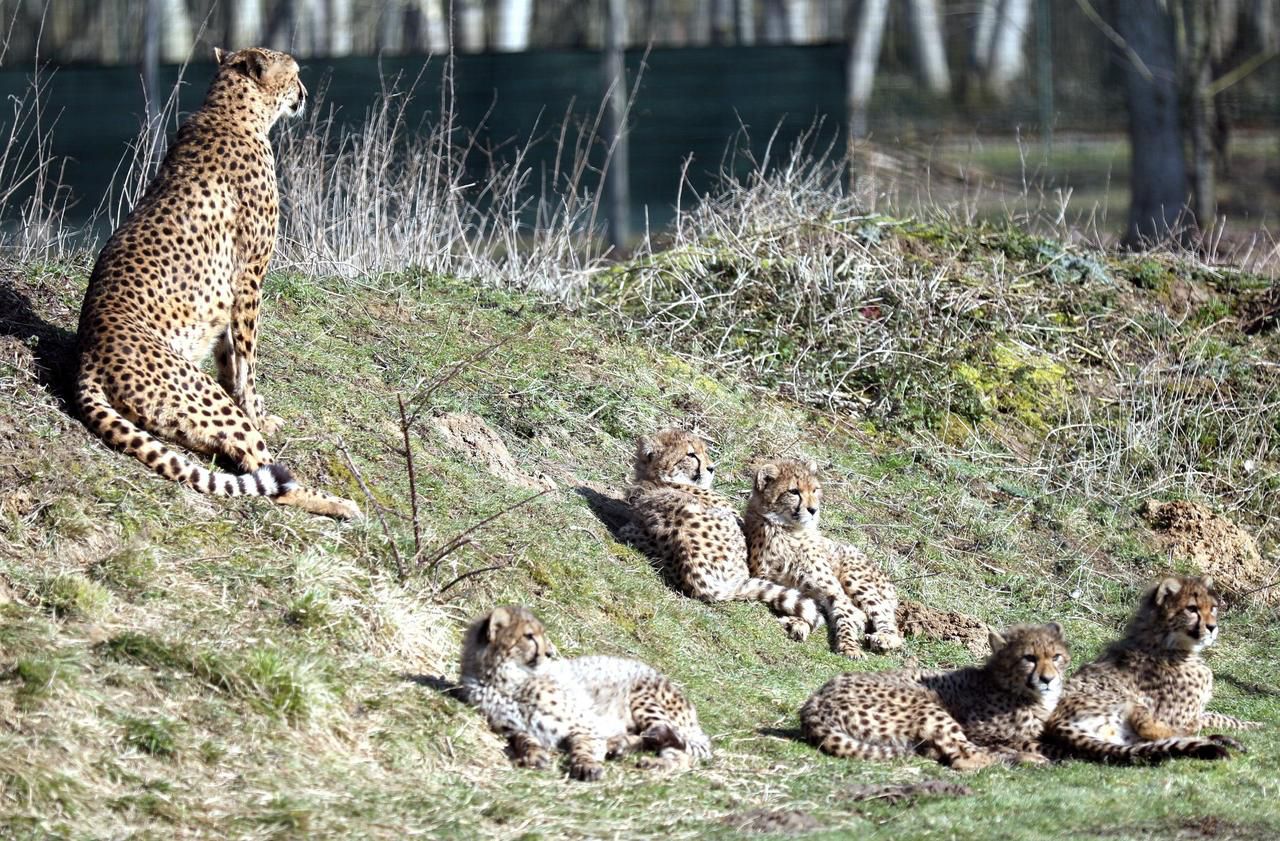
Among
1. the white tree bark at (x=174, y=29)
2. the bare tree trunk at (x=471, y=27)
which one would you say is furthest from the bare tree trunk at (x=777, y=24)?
the white tree bark at (x=174, y=29)

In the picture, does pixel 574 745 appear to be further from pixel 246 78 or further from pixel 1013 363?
pixel 1013 363

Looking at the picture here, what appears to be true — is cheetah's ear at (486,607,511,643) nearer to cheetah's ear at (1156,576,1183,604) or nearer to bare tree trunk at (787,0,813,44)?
cheetah's ear at (1156,576,1183,604)

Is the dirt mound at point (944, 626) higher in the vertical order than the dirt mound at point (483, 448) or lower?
lower

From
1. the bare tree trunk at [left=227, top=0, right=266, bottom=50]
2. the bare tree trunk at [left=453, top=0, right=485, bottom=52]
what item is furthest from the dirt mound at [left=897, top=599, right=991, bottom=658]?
the bare tree trunk at [left=227, top=0, right=266, bottom=50]

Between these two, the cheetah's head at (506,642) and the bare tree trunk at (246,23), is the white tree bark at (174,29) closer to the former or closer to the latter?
the bare tree trunk at (246,23)

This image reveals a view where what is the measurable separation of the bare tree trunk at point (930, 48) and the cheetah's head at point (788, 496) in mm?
12300

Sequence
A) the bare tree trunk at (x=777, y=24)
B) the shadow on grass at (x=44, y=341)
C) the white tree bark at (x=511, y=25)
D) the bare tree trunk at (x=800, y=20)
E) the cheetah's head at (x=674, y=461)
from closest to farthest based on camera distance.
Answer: the shadow on grass at (x=44, y=341)
the cheetah's head at (x=674, y=461)
the white tree bark at (x=511, y=25)
the bare tree trunk at (x=800, y=20)
the bare tree trunk at (x=777, y=24)

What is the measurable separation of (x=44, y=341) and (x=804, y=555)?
9.15 feet

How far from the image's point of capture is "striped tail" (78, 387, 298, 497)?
5.36 meters

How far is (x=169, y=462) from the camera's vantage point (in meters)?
5.36

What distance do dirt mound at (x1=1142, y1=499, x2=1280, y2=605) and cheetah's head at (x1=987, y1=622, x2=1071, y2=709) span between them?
103 inches

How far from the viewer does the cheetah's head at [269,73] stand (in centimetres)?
636

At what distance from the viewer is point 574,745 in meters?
4.54

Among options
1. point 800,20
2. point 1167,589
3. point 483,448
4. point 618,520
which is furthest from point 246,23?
point 1167,589
